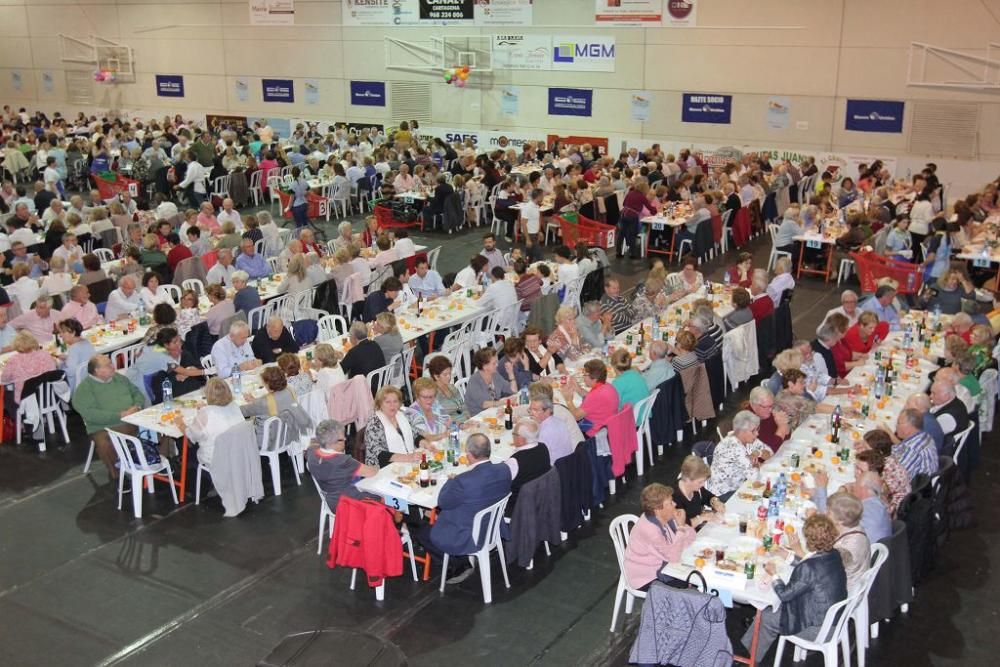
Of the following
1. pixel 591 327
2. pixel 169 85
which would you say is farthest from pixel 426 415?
pixel 169 85

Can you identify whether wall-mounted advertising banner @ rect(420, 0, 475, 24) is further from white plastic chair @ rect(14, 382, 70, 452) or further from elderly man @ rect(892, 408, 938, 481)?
elderly man @ rect(892, 408, 938, 481)

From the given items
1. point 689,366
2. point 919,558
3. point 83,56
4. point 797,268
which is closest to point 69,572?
point 689,366

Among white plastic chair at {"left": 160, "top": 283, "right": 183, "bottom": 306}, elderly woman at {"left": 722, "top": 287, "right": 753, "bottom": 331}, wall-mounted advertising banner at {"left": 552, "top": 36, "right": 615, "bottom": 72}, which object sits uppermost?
wall-mounted advertising banner at {"left": 552, "top": 36, "right": 615, "bottom": 72}

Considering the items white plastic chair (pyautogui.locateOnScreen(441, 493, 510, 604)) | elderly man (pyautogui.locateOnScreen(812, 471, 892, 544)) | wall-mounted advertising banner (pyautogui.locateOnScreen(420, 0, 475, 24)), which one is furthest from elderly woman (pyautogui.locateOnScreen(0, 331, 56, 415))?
wall-mounted advertising banner (pyautogui.locateOnScreen(420, 0, 475, 24))

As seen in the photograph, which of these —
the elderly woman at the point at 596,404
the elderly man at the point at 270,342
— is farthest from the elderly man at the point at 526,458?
the elderly man at the point at 270,342

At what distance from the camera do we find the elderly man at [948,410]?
7957 millimetres

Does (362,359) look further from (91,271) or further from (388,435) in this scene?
(91,271)

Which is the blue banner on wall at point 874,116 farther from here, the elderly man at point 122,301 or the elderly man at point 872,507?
the elderly man at point 872,507

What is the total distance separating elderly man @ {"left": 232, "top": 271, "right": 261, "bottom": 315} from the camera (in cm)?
1141

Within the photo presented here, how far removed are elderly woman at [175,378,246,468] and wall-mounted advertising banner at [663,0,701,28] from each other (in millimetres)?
18739

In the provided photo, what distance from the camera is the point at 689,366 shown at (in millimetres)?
9375

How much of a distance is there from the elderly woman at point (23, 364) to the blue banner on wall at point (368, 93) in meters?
20.3

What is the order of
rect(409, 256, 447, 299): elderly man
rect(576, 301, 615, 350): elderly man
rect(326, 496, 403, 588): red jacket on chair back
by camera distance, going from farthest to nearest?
rect(409, 256, 447, 299): elderly man < rect(576, 301, 615, 350): elderly man < rect(326, 496, 403, 588): red jacket on chair back

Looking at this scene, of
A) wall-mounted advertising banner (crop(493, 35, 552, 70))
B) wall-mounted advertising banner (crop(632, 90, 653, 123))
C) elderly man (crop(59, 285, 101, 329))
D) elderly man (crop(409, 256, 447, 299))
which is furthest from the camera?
wall-mounted advertising banner (crop(493, 35, 552, 70))
